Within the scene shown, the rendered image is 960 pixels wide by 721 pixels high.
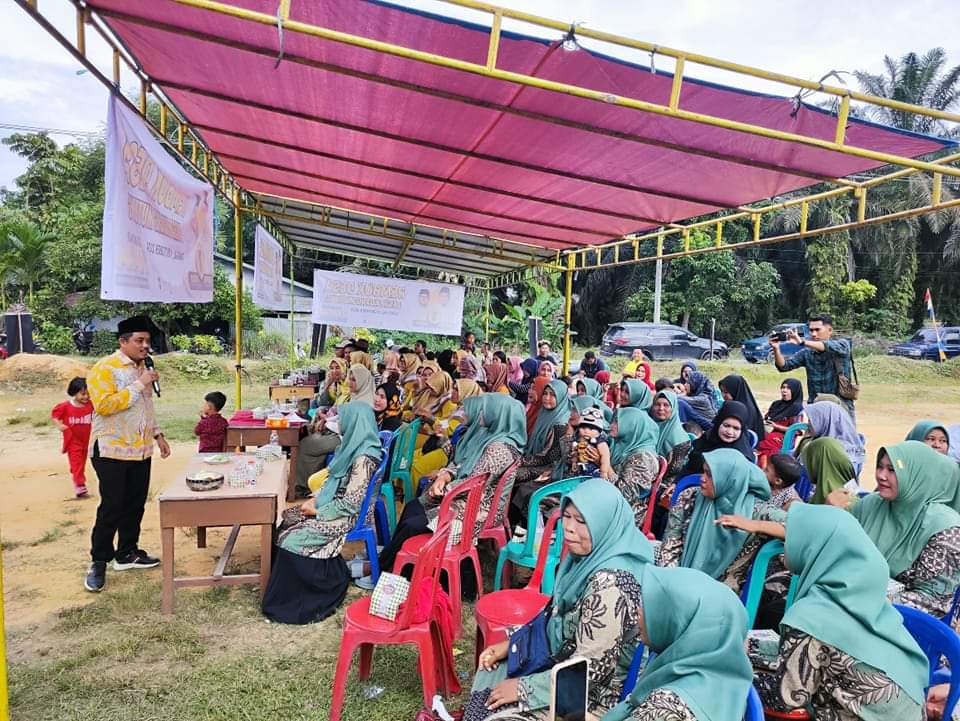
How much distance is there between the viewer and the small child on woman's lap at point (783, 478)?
329cm

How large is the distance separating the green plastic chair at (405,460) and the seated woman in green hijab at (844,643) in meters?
3.35

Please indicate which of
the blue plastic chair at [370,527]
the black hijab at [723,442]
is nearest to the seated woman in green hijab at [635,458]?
the black hijab at [723,442]

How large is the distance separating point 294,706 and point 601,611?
1.62 metres

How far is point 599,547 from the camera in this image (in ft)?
7.20

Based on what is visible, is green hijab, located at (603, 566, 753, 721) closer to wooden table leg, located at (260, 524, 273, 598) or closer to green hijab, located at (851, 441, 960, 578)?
green hijab, located at (851, 441, 960, 578)

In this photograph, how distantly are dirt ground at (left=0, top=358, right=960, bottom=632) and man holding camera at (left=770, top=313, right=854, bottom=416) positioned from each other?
337 centimetres

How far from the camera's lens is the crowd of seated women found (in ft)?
5.74

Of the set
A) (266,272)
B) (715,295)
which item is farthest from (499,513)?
(715,295)

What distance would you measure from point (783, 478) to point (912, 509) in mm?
668

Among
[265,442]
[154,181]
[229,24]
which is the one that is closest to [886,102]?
[229,24]

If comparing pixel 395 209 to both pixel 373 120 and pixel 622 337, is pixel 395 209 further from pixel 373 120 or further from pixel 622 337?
pixel 622 337

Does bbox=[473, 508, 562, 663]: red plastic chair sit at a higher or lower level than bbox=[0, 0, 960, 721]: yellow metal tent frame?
lower

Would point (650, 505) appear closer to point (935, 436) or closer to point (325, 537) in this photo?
point (935, 436)

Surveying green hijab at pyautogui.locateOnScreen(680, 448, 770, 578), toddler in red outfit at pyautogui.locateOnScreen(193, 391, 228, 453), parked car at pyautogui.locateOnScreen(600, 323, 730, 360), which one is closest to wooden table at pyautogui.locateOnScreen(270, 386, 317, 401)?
toddler in red outfit at pyautogui.locateOnScreen(193, 391, 228, 453)
